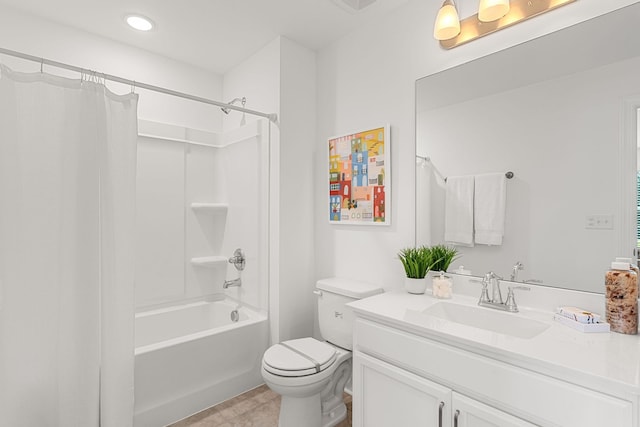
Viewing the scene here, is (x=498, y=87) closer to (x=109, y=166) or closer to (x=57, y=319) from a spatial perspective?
(x=109, y=166)

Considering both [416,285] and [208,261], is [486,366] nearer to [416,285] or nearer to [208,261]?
[416,285]

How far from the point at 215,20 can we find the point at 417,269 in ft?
6.81

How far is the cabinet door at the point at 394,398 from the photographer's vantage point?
1239 millimetres

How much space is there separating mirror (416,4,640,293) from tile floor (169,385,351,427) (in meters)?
1.42

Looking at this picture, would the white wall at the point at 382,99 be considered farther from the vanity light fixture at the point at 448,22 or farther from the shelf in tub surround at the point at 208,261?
the shelf in tub surround at the point at 208,261

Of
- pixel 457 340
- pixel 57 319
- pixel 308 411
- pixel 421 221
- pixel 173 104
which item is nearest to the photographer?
pixel 457 340

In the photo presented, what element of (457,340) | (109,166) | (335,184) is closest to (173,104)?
(109,166)

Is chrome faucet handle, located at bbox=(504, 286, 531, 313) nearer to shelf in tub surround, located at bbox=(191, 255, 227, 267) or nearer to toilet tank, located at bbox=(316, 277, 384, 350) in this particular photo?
toilet tank, located at bbox=(316, 277, 384, 350)

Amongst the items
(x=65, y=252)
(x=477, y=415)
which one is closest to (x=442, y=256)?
(x=477, y=415)

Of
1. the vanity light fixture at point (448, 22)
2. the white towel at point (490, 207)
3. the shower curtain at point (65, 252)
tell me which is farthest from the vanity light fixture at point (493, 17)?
the shower curtain at point (65, 252)

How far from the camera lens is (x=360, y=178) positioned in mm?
2195

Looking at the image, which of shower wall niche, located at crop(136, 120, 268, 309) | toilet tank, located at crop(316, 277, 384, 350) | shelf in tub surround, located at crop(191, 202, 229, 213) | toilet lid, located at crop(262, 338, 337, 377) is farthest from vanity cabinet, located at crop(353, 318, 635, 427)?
shelf in tub surround, located at crop(191, 202, 229, 213)

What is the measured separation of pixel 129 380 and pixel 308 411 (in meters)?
0.93

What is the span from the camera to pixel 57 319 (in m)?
1.49
